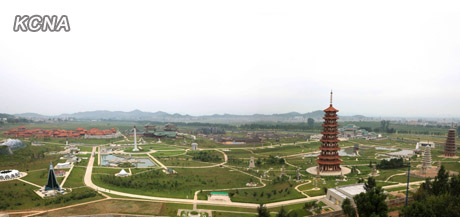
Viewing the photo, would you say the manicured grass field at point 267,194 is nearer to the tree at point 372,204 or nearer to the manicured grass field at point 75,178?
the tree at point 372,204

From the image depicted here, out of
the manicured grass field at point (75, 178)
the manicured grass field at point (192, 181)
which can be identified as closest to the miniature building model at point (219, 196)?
the manicured grass field at point (192, 181)

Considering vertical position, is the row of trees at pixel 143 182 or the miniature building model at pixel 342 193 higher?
the miniature building model at pixel 342 193

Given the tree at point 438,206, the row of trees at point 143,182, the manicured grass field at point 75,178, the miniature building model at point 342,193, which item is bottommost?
the manicured grass field at point 75,178

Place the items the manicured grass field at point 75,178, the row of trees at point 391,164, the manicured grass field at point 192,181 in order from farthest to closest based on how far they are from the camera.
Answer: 1. the row of trees at point 391,164
2. the manicured grass field at point 75,178
3. the manicured grass field at point 192,181

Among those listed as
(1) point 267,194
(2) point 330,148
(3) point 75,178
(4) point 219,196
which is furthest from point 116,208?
(2) point 330,148

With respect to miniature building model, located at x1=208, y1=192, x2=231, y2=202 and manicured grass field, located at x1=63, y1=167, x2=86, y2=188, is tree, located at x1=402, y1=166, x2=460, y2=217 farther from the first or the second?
manicured grass field, located at x1=63, y1=167, x2=86, y2=188

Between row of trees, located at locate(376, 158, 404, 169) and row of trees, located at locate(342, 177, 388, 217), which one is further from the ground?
row of trees, located at locate(342, 177, 388, 217)

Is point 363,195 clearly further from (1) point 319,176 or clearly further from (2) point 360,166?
(2) point 360,166

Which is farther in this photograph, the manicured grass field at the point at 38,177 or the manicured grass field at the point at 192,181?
the manicured grass field at the point at 38,177

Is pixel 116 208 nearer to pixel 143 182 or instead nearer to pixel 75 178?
pixel 143 182

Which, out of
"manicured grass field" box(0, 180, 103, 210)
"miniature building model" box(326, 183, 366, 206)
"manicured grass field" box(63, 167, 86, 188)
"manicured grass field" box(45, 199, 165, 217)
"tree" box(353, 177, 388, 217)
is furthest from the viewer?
"manicured grass field" box(63, 167, 86, 188)

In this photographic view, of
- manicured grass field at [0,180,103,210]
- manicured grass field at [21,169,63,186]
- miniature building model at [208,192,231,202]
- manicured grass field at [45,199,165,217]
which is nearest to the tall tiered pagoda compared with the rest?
miniature building model at [208,192,231,202]

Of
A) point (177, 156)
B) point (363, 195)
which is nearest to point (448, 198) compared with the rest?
point (363, 195)
